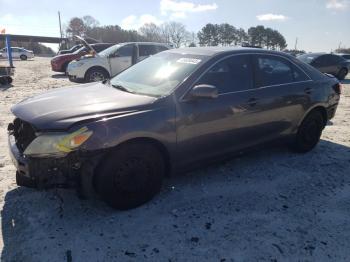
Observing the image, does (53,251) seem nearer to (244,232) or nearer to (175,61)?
(244,232)

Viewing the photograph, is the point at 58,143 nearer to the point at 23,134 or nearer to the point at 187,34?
the point at 23,134

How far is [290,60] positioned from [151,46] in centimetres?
807

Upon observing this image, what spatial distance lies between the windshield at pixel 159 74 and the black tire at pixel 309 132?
208 cm

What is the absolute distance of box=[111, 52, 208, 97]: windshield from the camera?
3777 millimetres

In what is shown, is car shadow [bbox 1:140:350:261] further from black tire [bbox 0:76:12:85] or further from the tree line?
the tree line

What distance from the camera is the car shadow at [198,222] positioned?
9.57 ft

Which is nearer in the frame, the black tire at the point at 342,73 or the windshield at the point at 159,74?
the windshield at the point at 159,74

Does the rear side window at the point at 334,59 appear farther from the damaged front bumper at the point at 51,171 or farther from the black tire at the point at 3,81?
the damaged front bumper at the point at 51,171

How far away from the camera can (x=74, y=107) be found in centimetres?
331

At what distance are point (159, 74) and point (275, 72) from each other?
1.67 m

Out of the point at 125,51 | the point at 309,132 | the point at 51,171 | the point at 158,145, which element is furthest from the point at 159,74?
the point at 125,51

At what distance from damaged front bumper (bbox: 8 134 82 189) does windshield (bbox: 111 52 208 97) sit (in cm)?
116

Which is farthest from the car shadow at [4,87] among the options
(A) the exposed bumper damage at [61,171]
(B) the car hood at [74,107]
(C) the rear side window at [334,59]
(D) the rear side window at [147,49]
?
(C) the rear side window at [334,59]

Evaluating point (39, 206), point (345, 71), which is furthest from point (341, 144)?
point (345, 71)
